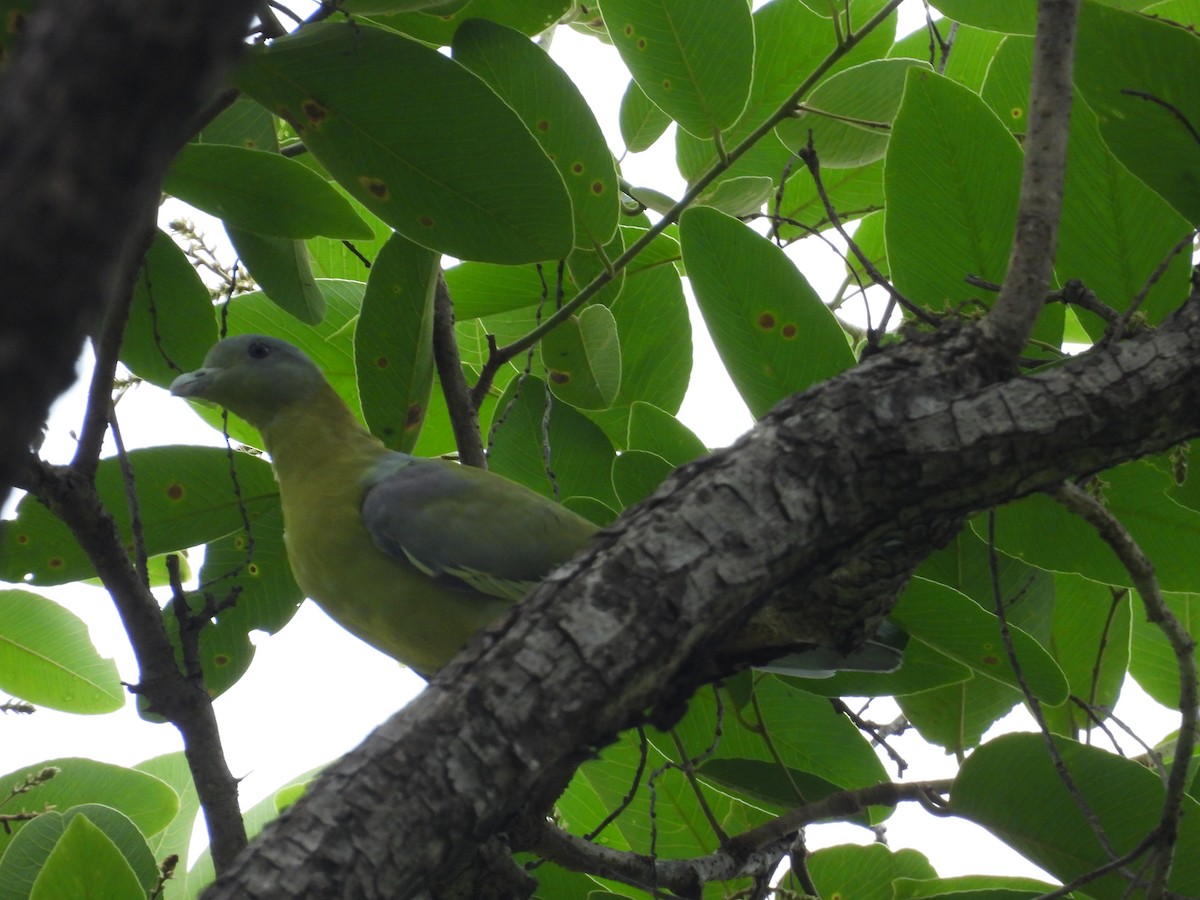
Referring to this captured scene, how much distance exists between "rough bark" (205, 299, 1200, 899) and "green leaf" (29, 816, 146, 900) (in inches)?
41.6

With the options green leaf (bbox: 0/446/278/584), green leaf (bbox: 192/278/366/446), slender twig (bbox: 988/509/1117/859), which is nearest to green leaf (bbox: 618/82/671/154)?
green leaf (bbox: 192/278/366/446)

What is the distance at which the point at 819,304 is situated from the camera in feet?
8.45

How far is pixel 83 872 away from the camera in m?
2.42

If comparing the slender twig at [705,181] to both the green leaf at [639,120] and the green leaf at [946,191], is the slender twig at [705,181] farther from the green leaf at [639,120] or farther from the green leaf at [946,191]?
the green leaf at [639,120]

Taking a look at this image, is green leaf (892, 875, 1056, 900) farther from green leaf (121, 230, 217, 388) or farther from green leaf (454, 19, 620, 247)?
green leaf (121, 230, 217, 388)

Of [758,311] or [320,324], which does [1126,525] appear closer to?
[758,311]

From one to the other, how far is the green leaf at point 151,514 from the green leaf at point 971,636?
169 cm

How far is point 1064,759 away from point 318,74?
2.03 m

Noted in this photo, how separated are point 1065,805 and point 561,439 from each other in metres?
1.44

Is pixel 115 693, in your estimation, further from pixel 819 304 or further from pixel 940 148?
pixel 940 148

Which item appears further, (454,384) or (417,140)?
(454,384)

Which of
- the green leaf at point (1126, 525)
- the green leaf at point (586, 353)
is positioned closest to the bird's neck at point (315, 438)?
the green leaf at point (586, 353)

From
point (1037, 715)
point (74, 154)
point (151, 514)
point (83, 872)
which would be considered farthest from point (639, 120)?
point (74, 154)

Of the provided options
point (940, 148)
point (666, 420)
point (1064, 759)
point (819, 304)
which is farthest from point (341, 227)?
point (1064, 759)
